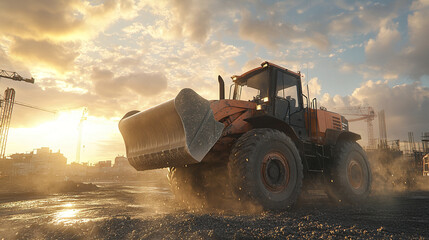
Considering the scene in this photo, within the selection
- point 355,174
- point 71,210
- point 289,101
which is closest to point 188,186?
point 71,210

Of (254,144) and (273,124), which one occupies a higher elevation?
(273,124)

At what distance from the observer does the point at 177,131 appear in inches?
198

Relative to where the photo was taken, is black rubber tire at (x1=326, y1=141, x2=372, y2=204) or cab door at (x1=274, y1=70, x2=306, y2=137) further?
black rubber tire at (x1=326, y1=141, x2=372, y2=204)

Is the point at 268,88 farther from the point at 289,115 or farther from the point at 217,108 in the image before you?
the point at 217,108

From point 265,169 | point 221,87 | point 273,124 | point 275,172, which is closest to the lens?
point 265,169

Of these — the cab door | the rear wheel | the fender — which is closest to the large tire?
the fender

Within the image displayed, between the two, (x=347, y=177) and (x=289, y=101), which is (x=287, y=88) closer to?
(x=289, y=101)

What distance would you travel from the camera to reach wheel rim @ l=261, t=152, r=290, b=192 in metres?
5.21

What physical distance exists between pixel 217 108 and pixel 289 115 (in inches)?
87.4

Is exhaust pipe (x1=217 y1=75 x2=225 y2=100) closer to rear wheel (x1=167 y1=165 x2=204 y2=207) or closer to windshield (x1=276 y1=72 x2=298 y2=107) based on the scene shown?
windshield (x1=276 y1=72 x2=298 y2=107)

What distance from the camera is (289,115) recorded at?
6930mm

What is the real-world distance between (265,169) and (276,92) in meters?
2.23

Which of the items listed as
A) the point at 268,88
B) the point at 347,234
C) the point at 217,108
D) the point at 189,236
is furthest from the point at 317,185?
the point at 189,236

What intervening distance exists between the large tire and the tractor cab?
1076 mm
